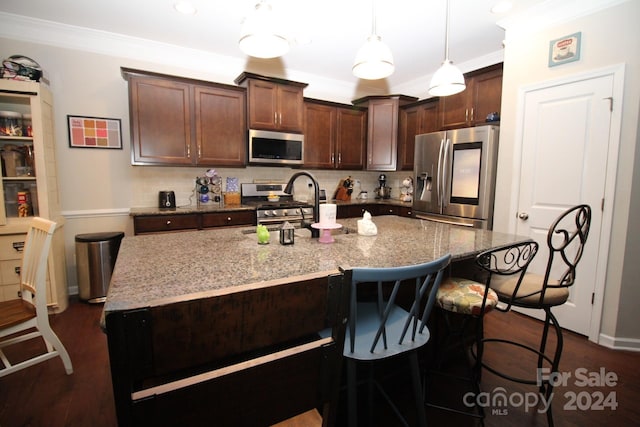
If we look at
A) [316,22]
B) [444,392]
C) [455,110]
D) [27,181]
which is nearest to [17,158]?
[27,181]

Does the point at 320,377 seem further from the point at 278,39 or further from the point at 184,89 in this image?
the point at 184,89

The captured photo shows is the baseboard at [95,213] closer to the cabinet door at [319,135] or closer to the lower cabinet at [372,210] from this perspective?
the cabinet door at [319,135]

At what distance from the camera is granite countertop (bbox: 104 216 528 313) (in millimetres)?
964

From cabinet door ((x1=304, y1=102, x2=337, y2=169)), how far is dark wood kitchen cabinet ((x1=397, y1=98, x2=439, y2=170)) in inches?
39.3

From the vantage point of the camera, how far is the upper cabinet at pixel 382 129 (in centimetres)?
448

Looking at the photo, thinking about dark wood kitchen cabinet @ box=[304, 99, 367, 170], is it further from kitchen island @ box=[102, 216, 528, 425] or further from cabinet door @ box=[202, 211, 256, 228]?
kitchen island @ box=[102, 216, 528, 425]

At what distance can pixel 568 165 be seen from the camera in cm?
253

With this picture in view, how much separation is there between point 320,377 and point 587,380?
6.99ft

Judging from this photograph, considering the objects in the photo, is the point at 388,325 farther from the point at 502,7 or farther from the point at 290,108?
the point at 290,108

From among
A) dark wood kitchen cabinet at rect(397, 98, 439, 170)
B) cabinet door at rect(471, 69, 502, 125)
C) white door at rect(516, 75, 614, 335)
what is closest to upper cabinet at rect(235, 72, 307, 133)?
dark wood kitchen cabinet at rect(397, 98, 439, 170)

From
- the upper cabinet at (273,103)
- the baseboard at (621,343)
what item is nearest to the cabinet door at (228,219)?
the upper cabinet at (273,103)

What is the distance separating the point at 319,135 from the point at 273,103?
2.78 ft

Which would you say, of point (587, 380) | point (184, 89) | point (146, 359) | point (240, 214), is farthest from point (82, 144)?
point (587, 380)

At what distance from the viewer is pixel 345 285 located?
0.79 meters
